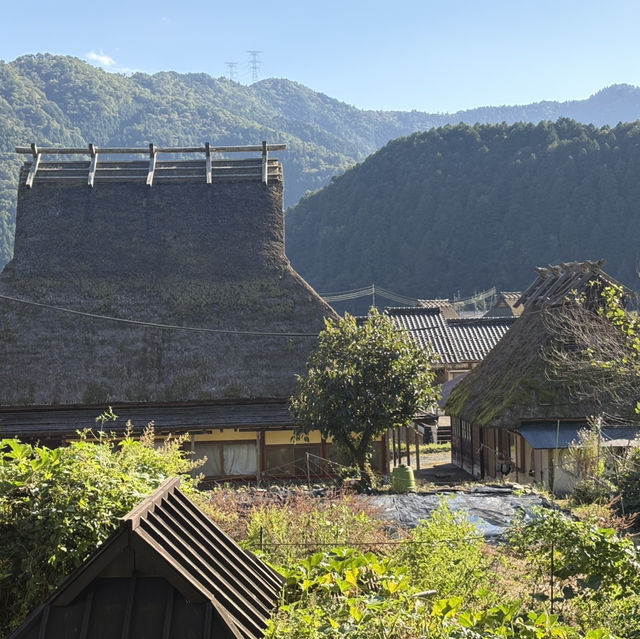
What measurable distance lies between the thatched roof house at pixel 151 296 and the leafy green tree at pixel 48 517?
40.8ft

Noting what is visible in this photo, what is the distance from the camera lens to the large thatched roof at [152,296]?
1994 centimetres

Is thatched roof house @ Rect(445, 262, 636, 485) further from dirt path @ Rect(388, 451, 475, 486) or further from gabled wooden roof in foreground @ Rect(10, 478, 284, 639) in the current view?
gabled wooden roof in foreground @ Rect(10, 478, 284, 639)

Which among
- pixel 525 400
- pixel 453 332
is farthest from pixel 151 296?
pixel 453 332

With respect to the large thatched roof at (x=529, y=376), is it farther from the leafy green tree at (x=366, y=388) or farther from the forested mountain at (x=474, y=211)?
the forested mountain at (x=474, y=211)

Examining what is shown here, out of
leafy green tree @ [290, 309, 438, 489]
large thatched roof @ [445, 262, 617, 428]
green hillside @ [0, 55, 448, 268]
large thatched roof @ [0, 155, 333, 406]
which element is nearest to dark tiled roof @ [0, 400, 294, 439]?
large thatched roof @ [0, 155, 333, 406]

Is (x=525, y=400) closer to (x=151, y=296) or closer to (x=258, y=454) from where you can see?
(x=258, y=454)

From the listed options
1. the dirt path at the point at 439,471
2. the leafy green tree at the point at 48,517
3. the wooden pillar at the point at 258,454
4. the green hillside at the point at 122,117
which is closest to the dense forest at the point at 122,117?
the green hillside at the point at 122,117

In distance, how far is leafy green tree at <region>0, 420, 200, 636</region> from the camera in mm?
6469

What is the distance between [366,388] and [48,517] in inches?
378

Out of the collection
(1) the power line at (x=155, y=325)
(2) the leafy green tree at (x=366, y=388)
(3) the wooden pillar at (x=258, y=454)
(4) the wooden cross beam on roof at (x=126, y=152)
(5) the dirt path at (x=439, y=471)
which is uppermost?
(4) the wooden cross beam on roof at (x=126, y=152)

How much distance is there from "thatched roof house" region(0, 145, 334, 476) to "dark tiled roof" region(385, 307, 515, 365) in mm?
13659

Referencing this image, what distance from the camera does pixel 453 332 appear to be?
122 feet

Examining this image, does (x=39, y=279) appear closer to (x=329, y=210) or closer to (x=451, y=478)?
(x=451, y=478)

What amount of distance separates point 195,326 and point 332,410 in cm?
717
